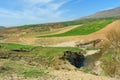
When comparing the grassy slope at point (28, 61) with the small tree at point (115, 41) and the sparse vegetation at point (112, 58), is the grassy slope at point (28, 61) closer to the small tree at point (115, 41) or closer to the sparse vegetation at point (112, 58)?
the sparse vegetation at point (112, 58)

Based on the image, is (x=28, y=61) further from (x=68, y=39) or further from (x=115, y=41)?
(x=68, y=39)

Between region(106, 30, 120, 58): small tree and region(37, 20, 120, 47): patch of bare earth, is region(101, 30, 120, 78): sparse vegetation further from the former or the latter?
region(37, 20, 120, 47): patch of bare earth

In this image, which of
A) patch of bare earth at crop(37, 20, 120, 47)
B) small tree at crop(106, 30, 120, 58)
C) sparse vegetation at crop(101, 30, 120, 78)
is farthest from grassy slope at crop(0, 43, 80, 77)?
patch of bare earth at crop(37, 20, 120, 47)

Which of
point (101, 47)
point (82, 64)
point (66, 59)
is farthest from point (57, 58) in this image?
point (101, 47)

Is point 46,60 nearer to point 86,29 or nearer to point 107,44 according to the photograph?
point 107,44

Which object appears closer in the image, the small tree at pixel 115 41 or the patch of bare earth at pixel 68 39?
the small tree at pixel 115 41

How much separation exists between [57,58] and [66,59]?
1.65 m

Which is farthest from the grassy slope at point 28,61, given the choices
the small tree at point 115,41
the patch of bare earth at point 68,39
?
the patch of bare earth at point 68,39

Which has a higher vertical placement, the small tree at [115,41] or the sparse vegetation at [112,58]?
the small tree at [115,41]

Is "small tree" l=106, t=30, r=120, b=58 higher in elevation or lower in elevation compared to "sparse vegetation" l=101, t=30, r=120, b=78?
higher

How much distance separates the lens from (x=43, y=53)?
4762cm

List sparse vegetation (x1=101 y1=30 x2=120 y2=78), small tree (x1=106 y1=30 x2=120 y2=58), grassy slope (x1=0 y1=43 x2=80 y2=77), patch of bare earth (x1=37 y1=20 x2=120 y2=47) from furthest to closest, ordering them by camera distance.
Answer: patch of bare earth (x1=37 y1=20 x2=120 y2=47), small tree (x1=106 y1=30 x2=120 y2=58), sparse vegetation (x1=101 y1=30 x2=120 y2=78), grassy slope (x1=0 y1=43 x2=80 y2=77)

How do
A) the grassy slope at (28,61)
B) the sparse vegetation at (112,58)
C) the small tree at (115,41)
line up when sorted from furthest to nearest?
the small tree at (115,41) → the sparse vegetation at (112,58) → the grassy slope at (28,61)

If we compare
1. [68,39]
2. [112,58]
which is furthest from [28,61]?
[68,39]
